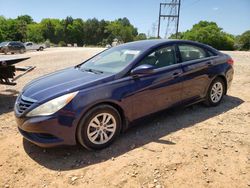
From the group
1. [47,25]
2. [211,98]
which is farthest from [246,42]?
[211,98]

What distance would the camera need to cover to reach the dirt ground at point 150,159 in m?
3.10

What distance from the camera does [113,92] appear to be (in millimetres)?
3730

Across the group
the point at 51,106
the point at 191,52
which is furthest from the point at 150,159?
the point at 191,52

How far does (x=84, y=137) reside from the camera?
358cm

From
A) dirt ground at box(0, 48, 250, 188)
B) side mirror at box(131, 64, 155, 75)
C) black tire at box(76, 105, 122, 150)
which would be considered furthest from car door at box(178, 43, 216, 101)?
black tire at box(76, 105, 122, 150)

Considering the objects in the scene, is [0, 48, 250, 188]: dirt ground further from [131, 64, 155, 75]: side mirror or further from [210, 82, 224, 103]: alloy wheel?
[131, 64, 155, 75]: side mirror

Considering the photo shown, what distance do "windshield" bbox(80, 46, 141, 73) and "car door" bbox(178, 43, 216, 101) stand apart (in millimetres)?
1002

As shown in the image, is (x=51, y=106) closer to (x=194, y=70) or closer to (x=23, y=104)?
(x=23, y=104)

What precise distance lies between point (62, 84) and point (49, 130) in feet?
2.60

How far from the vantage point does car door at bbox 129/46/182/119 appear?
4.05 metres

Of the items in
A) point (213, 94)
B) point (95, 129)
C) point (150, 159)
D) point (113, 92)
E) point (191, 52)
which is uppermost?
point (191, 52)

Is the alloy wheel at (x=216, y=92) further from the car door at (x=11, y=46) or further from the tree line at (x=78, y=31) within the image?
the tree line at (x=78, y=31)

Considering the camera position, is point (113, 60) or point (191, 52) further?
point (191, 52)

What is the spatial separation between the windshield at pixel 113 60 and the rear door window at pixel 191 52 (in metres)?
0.96
